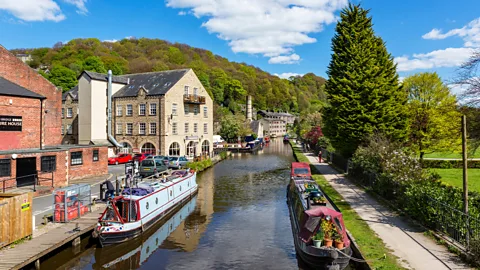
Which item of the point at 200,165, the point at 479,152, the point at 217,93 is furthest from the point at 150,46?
the point at 479,152

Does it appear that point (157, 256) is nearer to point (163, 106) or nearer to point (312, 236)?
point (312, 236)

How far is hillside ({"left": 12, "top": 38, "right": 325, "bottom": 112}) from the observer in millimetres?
90250

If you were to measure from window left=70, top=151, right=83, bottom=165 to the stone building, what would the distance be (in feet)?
52.8

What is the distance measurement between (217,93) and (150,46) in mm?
42401

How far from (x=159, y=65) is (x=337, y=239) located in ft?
326

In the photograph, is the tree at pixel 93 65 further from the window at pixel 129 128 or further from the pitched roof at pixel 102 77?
the window at pixel 129 128

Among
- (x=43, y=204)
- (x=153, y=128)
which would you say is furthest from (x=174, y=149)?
(x=43, y=204)

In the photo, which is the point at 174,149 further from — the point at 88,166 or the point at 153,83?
the point at 88,166

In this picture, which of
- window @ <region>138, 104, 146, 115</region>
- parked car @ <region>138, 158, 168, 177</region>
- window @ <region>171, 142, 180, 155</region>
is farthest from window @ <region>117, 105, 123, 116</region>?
parked car @ <region>138, 158, 168, 177</region>

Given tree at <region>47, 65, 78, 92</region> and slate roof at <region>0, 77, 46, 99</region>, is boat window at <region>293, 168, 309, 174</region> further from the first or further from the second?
tree at <region>47, 65, 78, 92</region>

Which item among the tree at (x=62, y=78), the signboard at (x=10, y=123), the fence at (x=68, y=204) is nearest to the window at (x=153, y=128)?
the signboard at (x=10, y=123)

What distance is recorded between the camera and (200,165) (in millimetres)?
37500

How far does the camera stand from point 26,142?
75.5ft

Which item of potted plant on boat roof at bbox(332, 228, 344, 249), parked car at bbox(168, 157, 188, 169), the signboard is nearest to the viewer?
potted plant on boat roof at bbox(332, 228, 344, 249)
